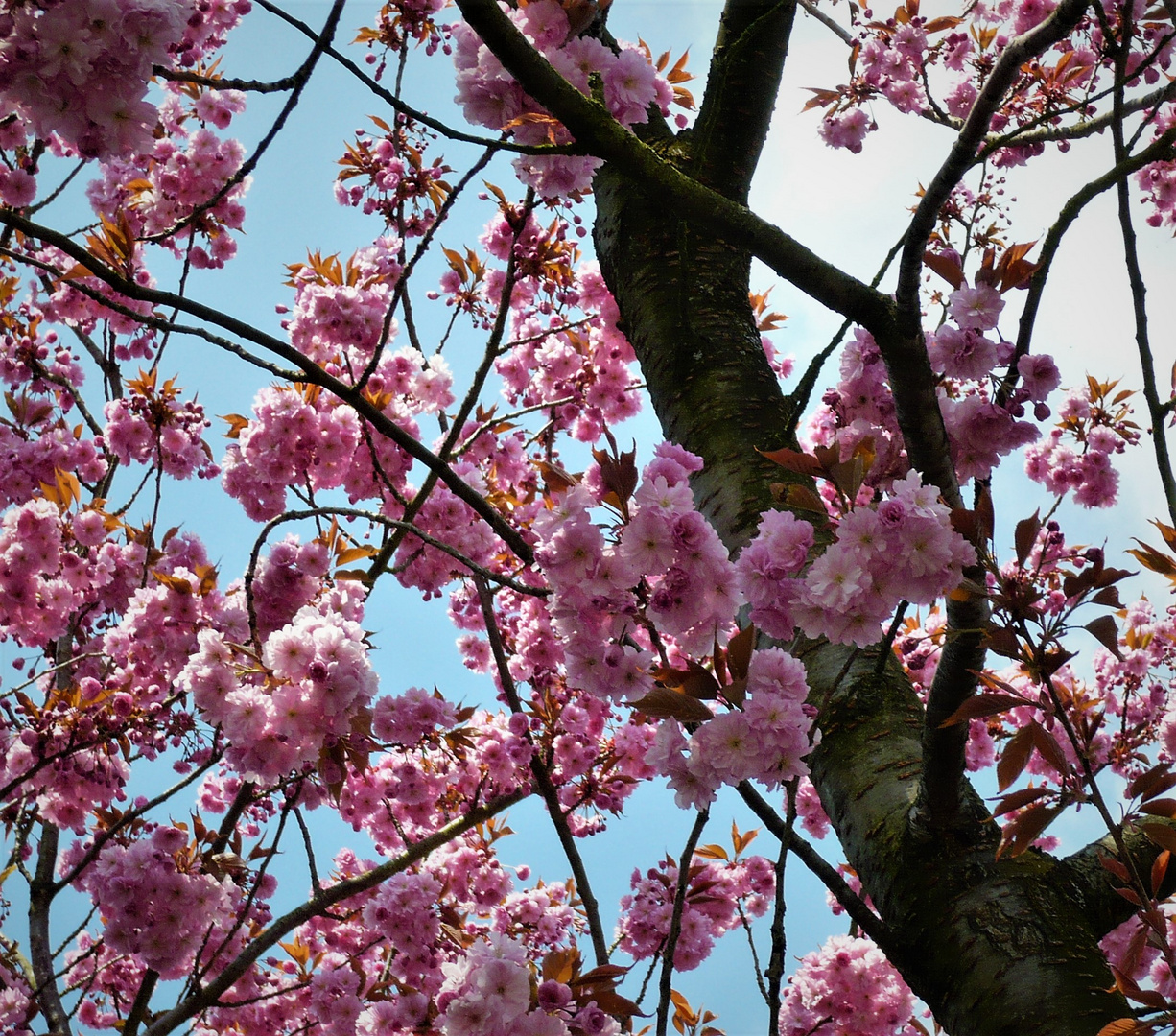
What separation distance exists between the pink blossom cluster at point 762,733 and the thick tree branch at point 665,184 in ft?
2.07

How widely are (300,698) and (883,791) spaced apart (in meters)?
1.25

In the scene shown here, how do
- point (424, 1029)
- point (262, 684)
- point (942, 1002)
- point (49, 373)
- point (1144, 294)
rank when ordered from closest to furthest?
point (942, 1002) < point (1144, 294) < point (262, 684) < point (424, 1029) < point (49, 373)

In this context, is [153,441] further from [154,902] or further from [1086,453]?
[1086,453]

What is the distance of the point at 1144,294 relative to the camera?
1421mm

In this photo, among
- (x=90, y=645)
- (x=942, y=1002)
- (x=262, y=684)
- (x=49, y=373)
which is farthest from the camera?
(x=49, y=373)

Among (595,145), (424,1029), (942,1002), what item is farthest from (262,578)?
(942,1002)

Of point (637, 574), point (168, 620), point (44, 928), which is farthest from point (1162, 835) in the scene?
point (44, 928)

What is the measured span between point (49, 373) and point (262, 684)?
15.3 ft

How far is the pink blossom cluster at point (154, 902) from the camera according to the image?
259cm

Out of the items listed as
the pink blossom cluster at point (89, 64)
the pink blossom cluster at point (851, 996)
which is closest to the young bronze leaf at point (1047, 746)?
the pink blossom cluster at point (89, 64)

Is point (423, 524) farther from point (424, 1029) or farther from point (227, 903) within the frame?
point (424, 1029)

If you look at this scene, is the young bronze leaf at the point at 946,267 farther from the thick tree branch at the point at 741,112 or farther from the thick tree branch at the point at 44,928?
the thick tree branch at the point at 44,928

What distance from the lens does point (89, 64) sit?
53.9 inches

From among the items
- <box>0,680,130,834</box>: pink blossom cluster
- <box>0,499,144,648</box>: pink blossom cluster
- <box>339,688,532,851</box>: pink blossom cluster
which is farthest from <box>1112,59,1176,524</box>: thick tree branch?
<box>0,499,144,648</box>: pink blossom cluster
